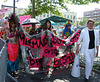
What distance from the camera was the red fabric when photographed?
13.5ft

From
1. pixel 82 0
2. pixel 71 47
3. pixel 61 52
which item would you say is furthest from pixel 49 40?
pixel 82 0

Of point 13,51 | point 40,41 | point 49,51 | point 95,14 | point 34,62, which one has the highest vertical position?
point 40,41

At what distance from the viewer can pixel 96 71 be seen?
16.0 ft

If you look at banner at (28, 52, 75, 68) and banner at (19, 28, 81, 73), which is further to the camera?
banner at (28, 52, 75, 68)

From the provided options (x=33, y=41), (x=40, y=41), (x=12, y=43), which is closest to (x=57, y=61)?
(x=40, y=41)

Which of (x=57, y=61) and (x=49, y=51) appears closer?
(x=49, y=51)

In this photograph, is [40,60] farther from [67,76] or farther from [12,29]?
[12,29]

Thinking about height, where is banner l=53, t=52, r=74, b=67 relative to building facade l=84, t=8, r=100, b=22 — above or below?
above

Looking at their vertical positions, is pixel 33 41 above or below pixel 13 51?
above

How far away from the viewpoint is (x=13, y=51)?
4.14m

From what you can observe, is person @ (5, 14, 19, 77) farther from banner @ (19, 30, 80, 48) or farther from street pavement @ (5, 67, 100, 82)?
street pavement @ (5, 67, 100, 82)

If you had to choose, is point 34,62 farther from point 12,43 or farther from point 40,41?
point 12,43

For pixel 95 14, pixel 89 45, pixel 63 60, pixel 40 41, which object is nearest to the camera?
pixel 89 45

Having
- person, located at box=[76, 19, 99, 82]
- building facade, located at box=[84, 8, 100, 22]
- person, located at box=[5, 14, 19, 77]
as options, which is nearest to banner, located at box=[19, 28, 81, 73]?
person, located at box=[5, 14, 19, 77]
